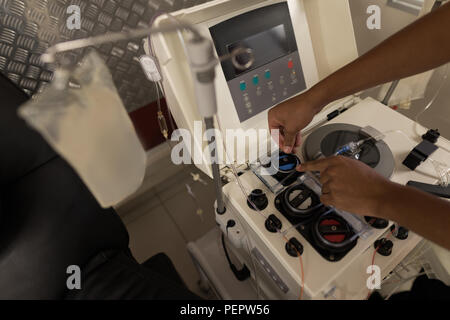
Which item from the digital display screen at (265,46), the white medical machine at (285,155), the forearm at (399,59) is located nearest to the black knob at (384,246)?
the white medical machine at (285,155)

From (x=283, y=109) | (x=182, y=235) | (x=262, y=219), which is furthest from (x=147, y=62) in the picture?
(x=182, y=235)

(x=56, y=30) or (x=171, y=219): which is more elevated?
(x=56, y=30)

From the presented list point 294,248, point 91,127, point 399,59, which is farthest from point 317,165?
point 91,127

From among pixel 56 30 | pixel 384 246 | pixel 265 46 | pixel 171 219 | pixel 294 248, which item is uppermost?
pixel 56 30

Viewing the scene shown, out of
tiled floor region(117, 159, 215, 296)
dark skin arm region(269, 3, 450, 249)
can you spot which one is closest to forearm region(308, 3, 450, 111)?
dark skin arm region(269, 3, 450, 249)

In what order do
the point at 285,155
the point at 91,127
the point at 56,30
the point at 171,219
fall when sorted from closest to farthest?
the point at 91,127
the point at 285,155
the point at 56,30
the point at 171,219

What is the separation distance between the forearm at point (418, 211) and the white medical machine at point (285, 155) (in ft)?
0.28

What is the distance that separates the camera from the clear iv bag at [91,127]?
0.34 meters

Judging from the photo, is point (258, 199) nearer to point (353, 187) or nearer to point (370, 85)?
point (353, 187)

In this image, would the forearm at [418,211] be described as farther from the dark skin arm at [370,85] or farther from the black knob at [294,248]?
the black knob at [294,248]

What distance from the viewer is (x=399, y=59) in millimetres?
639

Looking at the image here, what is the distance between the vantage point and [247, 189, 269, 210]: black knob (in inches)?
27.5

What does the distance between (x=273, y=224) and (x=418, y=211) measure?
30 centimetres

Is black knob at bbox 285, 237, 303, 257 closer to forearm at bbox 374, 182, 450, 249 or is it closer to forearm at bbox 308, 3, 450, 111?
forearm at bbox 374, 182, 450, 249
